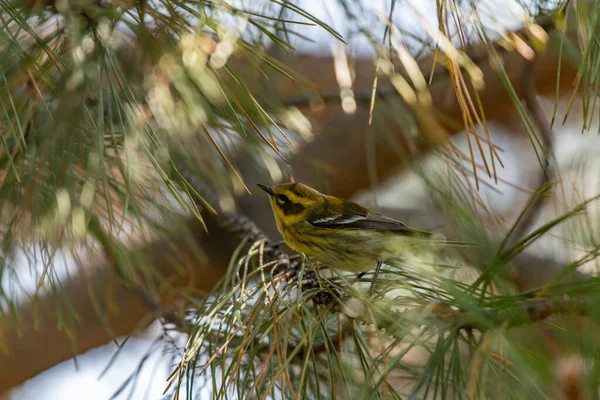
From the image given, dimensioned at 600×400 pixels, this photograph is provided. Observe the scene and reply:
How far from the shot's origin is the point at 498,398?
80 cm

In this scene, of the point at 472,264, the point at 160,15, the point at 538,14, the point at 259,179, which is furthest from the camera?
the point at 259,179

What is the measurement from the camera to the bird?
1.72 metres

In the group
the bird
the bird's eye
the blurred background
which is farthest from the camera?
the bird's eye

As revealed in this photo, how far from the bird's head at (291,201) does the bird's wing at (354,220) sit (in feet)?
0.11

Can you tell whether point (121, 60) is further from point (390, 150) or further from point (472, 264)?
point (390, 150)

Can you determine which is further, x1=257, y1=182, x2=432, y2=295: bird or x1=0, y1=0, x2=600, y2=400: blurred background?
x1=257, y1=182, x2=432, y2=295: bird

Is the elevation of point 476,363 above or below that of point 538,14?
below

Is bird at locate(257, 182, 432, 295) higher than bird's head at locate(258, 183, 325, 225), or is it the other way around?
bird's head at locate(258, 183, 325, 225)

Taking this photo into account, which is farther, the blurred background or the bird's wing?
the bird's wing

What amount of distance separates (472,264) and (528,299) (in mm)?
635

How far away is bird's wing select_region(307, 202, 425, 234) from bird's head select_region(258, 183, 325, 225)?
3 cm

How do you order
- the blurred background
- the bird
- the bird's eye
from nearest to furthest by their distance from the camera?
the blurred background, the bird, the bird's eye

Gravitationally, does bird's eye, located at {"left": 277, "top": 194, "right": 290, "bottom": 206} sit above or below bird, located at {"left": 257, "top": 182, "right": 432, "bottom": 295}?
above

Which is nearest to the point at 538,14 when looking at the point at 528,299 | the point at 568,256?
the point at 568,256
